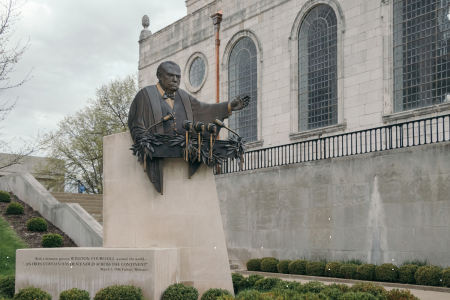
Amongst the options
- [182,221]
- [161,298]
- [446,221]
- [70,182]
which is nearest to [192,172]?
[182,221]

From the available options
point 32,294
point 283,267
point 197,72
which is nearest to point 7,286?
point 32,294

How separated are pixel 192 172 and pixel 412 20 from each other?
592 inches

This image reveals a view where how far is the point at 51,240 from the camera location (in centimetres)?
2052

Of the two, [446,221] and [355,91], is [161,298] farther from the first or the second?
[355,91]

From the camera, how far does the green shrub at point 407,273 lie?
16.4 metres

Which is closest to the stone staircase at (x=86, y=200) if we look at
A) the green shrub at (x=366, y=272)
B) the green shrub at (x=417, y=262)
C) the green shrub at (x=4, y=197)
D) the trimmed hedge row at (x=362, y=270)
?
the green shrub at (x=4, y=197)

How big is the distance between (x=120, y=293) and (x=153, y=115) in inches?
162

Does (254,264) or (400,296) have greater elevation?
(400,296)

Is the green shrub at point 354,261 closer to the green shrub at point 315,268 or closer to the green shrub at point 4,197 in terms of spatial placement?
the green shrub at point 315,268

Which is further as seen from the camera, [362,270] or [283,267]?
[283,267]

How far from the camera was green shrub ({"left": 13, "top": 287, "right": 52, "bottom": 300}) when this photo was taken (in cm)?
1026

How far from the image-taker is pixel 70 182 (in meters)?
43.6

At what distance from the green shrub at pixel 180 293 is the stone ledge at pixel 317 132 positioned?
15.8m

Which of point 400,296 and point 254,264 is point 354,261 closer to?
point 254,264
